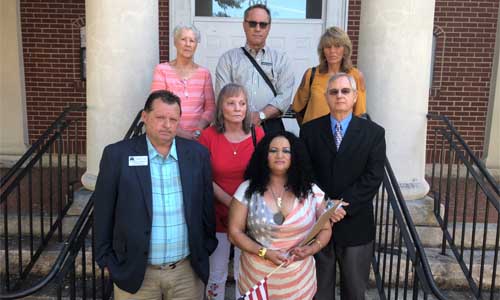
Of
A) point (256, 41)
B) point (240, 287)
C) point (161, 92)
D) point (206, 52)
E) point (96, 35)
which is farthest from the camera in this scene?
point (206, 52)

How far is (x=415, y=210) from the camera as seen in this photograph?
475cm

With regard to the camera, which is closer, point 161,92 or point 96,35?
point 161,92

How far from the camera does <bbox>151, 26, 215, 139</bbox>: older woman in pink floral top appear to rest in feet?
11.7

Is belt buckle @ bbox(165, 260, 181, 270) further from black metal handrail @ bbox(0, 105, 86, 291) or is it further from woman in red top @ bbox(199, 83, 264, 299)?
black metal handrail @ bbox(0, 105, 86, 291)

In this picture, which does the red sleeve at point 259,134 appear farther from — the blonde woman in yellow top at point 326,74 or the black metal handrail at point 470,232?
the black metal handrail at point 470,232

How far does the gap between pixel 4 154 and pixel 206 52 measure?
3662 millimetres

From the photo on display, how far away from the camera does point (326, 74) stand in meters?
3.69

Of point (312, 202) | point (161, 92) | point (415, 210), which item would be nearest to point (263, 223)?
point (312, 202)

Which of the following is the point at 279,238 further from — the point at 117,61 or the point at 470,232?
the point at 470,232

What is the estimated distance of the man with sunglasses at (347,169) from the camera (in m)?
2.98

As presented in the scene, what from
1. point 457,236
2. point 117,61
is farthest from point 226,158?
point 457,236

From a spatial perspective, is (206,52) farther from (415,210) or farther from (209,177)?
(209,177)

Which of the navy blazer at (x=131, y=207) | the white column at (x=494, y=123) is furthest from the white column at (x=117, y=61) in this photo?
the white column at (x=494, y=123)

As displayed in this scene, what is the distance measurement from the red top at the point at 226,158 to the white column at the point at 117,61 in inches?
74.4
